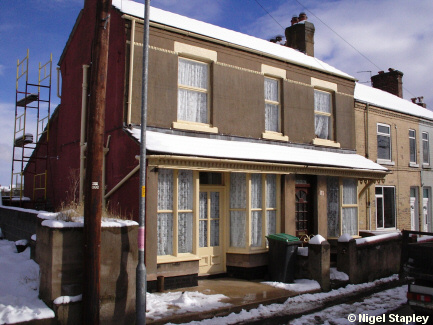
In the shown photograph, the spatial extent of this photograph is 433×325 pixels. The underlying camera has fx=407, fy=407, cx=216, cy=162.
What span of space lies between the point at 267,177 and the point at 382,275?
4.28 m

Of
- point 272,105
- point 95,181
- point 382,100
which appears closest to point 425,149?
point 382,100

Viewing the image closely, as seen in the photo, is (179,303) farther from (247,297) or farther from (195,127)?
(195,127)

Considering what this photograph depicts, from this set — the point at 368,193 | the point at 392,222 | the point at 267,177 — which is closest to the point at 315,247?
the point at 267,177

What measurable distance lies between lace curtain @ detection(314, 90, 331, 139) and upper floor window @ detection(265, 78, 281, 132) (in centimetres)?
200

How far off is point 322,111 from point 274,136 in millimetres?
2947

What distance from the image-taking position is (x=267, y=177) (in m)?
11.7

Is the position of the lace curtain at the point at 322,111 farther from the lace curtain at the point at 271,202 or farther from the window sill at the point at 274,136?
the lace curtain at the point at 271,202

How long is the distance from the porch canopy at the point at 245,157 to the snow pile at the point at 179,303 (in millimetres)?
2765

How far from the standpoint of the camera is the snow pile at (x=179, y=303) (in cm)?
748

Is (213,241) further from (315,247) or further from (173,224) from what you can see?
(315,247)

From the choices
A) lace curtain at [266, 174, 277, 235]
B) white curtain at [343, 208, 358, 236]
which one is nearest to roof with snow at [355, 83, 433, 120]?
white curtain at [343, 208, 358, 236]

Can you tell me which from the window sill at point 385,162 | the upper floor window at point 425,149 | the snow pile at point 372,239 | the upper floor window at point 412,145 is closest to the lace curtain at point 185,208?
the snow pile at point 372,239

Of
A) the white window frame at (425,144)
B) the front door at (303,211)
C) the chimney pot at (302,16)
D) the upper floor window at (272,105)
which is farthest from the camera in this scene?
the white window frame at (425,144)

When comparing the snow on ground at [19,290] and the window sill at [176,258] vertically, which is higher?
the window sill at [176,258]
